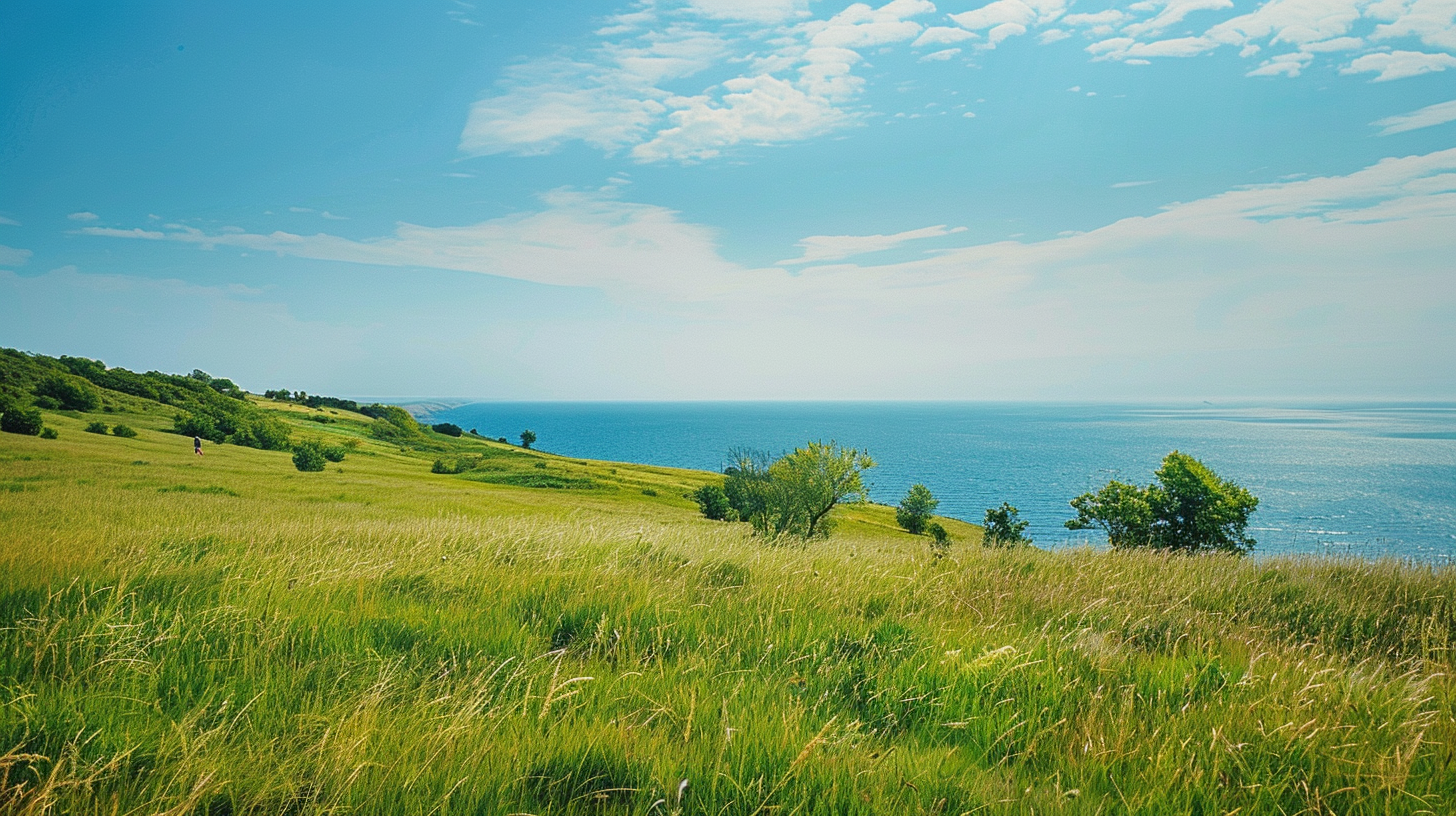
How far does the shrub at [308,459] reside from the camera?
6488 centimetres

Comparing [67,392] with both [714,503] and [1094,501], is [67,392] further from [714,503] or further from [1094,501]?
[1094,501]

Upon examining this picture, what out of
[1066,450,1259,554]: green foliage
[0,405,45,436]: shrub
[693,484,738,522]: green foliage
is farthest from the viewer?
[693,484,738,522]: green foliage

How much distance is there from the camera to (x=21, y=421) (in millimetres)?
44250

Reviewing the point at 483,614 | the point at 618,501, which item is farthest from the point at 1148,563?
the point at 618,501

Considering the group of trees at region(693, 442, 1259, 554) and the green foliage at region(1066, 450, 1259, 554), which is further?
the group of trees at region(693, 442, 1259, 554)

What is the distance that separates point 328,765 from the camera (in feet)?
8.90

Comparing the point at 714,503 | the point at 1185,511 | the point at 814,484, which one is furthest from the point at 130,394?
the point at 1185,511

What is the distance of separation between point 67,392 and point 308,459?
21251mm

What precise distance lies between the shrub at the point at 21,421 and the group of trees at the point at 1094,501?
52.5 m

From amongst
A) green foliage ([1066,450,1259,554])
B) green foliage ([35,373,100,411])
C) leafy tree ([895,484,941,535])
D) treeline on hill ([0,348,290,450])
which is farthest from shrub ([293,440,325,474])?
leafy tree ([895,484,941,535])

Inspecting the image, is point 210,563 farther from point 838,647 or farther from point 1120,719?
point 1120,719

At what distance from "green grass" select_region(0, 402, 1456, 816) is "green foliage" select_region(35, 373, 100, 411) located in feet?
247

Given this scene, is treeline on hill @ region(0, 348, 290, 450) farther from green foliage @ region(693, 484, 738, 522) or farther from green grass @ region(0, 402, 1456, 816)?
green grass @ region(0, 402, 1456, 816)

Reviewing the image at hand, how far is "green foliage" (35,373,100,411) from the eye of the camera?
58.3m
